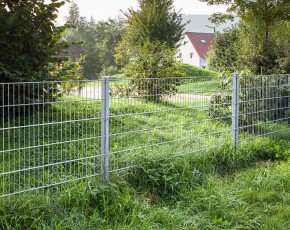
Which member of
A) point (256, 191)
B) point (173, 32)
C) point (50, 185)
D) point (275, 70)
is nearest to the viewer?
point (50, 185)

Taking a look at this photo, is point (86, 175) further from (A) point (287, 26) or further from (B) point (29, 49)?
(A) point (287, 26)

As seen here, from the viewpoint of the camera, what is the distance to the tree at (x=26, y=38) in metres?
5.99

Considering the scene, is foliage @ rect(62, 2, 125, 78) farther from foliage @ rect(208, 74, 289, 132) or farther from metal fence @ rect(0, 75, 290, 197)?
metal fence @ rect(0, 75, 290, 197)

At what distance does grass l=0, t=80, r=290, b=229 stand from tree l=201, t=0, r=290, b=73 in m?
5.30

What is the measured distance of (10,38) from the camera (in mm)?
6160

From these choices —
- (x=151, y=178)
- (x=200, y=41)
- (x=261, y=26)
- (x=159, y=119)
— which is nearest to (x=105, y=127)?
(x=151, y=178)

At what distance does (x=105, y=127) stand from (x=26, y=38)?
2.97 meters

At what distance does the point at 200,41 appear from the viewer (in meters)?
46.3

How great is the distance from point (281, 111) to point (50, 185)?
13.8 ft

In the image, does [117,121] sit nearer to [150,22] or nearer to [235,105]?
[235,105]

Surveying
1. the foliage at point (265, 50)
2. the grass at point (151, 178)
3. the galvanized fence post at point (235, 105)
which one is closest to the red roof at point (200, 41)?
the foliage at point (265, 50)

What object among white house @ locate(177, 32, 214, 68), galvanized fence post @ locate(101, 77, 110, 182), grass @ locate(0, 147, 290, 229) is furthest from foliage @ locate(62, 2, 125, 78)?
galvanized fence post @ locate(101, 77, 110, 182)

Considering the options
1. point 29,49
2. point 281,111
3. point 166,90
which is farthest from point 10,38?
point 281,111

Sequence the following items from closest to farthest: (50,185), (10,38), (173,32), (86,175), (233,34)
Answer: (50,185), (86,175), (10,38), (233,34), (173,32)
